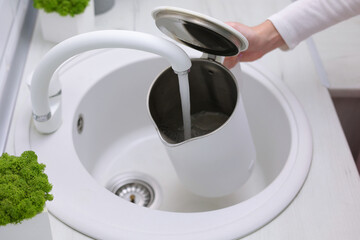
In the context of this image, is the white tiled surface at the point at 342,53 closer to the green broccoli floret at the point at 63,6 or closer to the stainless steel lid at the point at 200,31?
the stainless steel lid at the point at 200,31

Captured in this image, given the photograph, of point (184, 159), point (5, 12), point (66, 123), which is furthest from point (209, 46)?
point (5, 12)

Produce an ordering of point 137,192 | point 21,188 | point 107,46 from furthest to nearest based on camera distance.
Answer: point 137,192
point 107,46
point 21,188

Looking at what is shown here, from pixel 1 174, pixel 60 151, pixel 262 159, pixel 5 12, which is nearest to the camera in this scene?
pixel 1 174

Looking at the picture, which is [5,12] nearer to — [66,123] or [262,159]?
[66,123]

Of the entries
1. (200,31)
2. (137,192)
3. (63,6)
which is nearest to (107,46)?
(200,31)

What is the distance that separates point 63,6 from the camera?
865mm

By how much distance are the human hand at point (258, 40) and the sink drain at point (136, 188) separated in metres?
0.32

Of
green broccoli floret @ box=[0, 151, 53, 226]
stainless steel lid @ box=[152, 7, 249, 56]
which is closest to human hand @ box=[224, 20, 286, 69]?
stainless steel lid @ box=[152, 7, 249, 56]

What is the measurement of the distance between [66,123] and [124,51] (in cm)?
25

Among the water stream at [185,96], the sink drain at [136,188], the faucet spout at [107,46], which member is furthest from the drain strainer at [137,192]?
the faucet spout at [107,46]

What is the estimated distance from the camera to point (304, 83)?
35.1 inches

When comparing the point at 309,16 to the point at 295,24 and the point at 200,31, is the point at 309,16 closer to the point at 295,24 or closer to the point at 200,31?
the point at 295,24

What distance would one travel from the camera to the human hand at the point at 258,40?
81cm

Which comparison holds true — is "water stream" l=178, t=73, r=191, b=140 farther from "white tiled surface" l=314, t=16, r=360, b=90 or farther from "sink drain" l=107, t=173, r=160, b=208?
"white tiled surface" l=314, t=16, r=360, b=90
